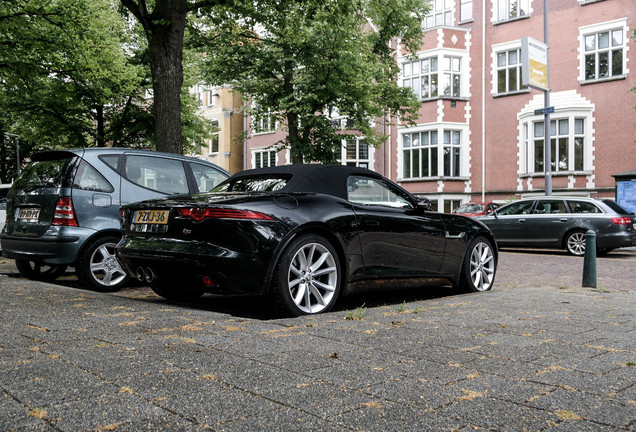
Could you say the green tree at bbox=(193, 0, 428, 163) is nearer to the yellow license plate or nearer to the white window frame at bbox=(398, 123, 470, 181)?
the white window frame at bbox=(398, 123, 470, 181)

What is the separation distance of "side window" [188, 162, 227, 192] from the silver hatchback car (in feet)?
36.5

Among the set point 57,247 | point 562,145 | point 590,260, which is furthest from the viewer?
point 562,145

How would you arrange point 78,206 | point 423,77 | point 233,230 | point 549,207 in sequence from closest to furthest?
point 233,230 < point 78,206 < point 549,207 < point 423,77

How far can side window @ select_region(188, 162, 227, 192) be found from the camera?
327 inches

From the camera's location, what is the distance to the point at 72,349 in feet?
11.1

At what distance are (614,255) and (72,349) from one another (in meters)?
15.9

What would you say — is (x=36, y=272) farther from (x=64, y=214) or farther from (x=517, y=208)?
(x=517, y=208)

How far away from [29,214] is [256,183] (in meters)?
3.28

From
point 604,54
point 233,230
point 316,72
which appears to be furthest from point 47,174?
point 604,54

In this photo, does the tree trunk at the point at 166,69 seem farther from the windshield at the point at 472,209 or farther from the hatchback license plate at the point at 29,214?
the windshield at the point at 472,209

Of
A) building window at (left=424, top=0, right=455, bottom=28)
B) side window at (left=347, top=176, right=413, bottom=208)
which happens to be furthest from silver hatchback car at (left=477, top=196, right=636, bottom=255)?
building window at (left=424, top=0, right=455, bottom=28)

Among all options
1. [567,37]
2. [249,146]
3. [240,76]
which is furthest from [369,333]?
[249,146]

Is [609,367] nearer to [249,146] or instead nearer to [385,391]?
[385,391]

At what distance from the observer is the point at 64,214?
22.7ft
